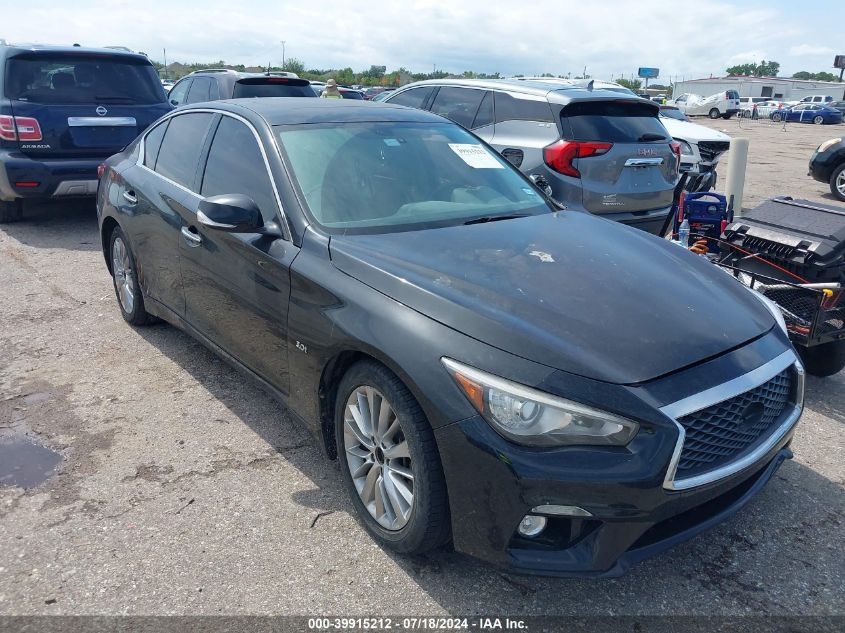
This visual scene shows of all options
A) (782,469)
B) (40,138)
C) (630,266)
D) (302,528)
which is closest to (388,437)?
(302,528)

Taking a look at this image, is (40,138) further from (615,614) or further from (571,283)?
(615,614)

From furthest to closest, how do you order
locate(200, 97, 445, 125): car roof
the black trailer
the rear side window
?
the rear side window
the black trailer
locate(200, 97, 445, 125): car roof

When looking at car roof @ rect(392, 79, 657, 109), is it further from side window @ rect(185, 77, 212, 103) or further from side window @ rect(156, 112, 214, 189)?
side window @ rect(185, 77, 212, 103)

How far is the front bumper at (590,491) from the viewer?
2.21 m

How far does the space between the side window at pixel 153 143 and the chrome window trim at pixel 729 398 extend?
3.73 metres

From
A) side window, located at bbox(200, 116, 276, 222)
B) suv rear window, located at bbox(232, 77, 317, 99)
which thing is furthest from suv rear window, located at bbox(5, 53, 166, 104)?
side window, located at bbox(200, 116, 276, 222)

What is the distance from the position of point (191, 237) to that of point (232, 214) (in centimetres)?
83

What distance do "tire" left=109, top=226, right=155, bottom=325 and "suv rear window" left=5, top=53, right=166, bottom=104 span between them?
341 centimetres

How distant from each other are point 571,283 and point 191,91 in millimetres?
10179

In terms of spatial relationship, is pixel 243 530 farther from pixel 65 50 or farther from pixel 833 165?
pixel 833 165

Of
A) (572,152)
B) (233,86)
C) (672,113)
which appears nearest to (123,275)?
(572,152)

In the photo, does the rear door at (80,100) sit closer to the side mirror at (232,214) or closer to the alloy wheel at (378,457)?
the side mirror at (232,214)

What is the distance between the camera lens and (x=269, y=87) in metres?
10.9

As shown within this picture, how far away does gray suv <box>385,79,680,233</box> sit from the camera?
6133 mm
